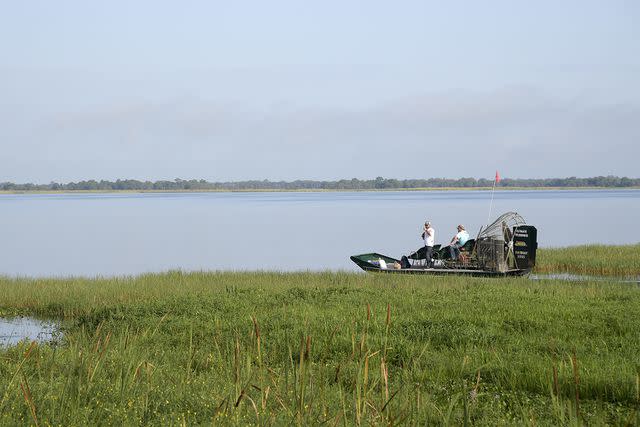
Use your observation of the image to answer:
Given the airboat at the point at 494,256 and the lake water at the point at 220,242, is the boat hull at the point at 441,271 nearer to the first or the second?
the airboat at the point at 494,256

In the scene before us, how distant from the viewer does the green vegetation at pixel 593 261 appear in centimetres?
3008

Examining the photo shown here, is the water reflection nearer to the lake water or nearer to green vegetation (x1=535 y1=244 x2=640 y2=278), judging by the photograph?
the lake water

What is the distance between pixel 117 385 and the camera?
786 centimetres

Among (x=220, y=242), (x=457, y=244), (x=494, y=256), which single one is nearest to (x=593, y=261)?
(x=457, y=244)

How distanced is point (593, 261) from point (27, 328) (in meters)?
23.2

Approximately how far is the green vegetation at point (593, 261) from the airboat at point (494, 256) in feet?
17.3

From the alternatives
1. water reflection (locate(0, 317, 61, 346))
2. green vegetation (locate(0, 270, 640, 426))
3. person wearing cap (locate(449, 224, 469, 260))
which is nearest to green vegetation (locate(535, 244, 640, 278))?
person wearing cap (locate(449, 224, 469, 260))

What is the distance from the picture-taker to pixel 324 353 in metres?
6.15

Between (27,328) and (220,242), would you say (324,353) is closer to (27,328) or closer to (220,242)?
(27,328)

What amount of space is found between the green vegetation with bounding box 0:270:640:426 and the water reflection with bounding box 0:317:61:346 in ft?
1.77

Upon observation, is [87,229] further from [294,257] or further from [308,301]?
[308,301]

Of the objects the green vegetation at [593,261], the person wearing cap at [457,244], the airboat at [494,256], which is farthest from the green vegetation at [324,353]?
the green vegetation at [593,261]

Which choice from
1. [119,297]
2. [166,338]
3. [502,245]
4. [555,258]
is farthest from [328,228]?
[166,338]

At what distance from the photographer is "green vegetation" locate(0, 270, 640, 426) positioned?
657cm
